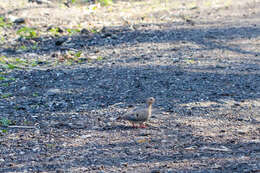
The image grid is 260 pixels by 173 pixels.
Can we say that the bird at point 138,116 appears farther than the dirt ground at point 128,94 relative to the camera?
Yes

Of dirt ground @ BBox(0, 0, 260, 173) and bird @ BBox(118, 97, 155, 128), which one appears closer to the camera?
dirt ground @ BBox(0, 0, 260, 173)

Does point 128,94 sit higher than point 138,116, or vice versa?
point 138,116

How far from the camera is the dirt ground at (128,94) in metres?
4.80

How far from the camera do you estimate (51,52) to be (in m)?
11.1

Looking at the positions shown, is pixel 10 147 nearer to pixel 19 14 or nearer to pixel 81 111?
pixel 81 111

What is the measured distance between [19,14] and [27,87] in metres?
8.86

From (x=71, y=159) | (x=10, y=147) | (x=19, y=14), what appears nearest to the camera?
(x=71, y=159)

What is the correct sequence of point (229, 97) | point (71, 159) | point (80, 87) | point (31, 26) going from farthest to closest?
1. point (31, 26)
2. point (80, 87)
3. point (229, 97)
4. point (71, 159)

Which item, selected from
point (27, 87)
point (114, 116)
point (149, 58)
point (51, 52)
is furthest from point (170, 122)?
point (51, 52)

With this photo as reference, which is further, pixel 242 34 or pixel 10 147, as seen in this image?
pixel 242 34

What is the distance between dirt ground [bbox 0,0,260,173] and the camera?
15.8 ft

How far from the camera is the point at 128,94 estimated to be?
735 centimetres

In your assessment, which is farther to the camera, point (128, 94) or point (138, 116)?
point (128, 94)

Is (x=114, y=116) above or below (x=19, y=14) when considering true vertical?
below
